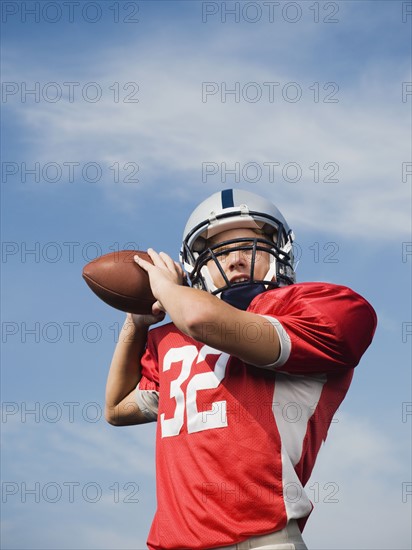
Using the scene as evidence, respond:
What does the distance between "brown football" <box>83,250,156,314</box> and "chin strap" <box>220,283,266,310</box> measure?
34cm

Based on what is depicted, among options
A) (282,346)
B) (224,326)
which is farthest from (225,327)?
(282,346)

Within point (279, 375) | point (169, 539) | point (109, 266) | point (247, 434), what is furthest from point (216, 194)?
point (169, 539)

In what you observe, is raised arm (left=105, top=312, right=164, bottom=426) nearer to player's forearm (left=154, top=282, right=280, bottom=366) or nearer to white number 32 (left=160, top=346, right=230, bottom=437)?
white number 32 (left=160, top=346, right=230, bottom=437)

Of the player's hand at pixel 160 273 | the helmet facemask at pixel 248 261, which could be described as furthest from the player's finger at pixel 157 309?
the helmet facemask at pixel 248 261

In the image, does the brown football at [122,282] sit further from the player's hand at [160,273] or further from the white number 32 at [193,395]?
the white number 32 at [193,395]

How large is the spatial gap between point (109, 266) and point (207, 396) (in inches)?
30.9

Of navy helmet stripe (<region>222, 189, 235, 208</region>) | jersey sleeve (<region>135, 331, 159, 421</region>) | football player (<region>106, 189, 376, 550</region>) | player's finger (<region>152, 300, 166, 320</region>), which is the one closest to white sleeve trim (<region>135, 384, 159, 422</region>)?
jersey sleeve (<region>135, 331, 159, 421</region>)

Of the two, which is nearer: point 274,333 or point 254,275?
point 274,333

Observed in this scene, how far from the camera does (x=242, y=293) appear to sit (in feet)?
10.9

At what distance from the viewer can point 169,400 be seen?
3191 mm

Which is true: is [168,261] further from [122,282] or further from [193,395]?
[193,395]

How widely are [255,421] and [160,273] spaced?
750mm

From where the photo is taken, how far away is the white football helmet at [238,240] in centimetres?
340

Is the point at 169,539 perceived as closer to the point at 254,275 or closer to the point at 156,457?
the point at 156,457
